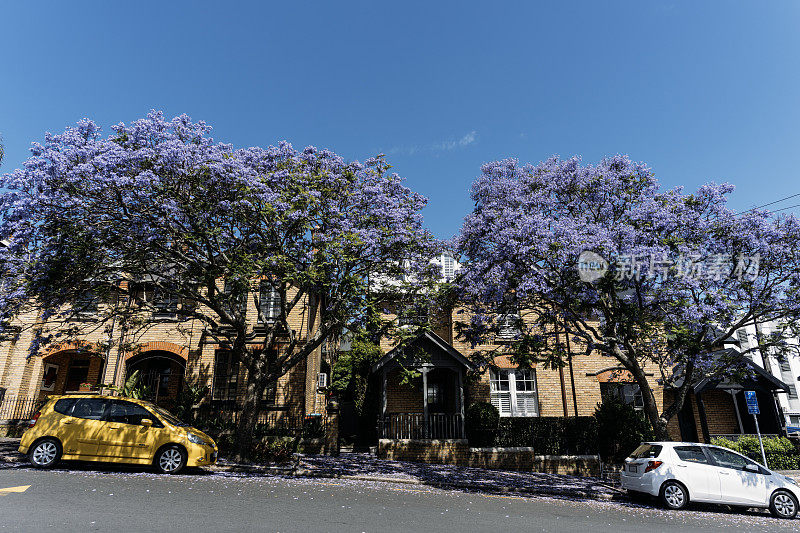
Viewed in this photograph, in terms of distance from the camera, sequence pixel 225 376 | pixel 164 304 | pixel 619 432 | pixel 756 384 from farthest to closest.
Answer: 1. pixel 756 384
2. pixel 225 376
3. pixel 619 432
4. pixel 164 304

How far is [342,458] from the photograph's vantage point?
50.4 ft

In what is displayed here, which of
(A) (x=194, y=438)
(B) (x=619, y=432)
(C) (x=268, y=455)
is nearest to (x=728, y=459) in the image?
(B) (x=619, y=432)

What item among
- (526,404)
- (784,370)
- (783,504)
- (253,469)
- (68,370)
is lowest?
(783,504)

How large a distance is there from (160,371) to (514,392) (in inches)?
615

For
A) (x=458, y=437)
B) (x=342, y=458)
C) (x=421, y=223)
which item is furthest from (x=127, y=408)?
(x=458, y=437)

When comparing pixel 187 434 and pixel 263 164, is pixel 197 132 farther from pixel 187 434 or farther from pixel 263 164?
pixel 187 434

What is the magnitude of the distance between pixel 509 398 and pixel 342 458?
26.7 feet

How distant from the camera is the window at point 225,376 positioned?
1917 cm

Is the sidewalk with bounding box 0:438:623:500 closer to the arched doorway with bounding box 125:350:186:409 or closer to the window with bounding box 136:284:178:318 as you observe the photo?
the window with bounding box 136:284:178:318

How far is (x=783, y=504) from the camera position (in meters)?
10.5

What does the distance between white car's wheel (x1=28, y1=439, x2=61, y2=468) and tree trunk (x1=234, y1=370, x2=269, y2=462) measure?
4197mm

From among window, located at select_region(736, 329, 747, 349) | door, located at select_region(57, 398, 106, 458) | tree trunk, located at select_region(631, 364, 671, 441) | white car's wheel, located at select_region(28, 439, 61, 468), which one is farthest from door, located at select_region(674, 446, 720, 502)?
window, located at select_region(736, 329, 747, 349)

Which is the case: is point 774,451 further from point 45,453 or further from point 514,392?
point 45,453

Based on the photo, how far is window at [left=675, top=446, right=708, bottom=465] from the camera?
1085 cm
